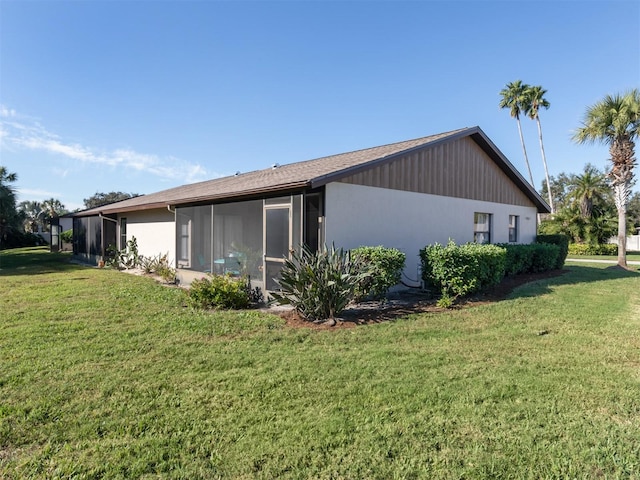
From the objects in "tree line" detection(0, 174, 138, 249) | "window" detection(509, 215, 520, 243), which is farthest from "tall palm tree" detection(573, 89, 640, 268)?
"tree line" detection(0, 174, 138, 249)

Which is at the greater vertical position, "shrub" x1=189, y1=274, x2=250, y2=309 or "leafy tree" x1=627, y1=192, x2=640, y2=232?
"leafy tree" x1=627, y1=192, x2=640, y2=232

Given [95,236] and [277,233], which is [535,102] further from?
[95,236]

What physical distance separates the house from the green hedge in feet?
47.5

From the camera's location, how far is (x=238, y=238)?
9148 millimetres

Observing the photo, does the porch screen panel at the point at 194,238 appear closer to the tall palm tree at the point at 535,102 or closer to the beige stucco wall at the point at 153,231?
the beige stucco wall at the point at 153,231

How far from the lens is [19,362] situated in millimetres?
4188

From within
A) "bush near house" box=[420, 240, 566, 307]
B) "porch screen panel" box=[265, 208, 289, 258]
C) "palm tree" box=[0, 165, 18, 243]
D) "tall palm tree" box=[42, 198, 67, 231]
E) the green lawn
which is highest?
"tall palm tree" box=[42, 198, 67, 231]

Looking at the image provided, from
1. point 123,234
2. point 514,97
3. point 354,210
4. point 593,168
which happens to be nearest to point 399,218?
point 354,210

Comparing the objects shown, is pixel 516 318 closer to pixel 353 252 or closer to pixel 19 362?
pixel 353 252

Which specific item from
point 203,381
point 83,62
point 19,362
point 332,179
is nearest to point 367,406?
point 203,381

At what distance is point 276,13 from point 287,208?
6350 mm

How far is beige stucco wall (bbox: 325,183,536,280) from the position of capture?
→ 8000 mm

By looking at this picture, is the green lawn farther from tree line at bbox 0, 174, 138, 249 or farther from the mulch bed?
tree line at bbox 0, 174, 138, 249

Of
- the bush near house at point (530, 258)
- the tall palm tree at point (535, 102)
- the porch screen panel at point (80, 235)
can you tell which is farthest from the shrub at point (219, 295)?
the tall palm tree at point (535, 102)
